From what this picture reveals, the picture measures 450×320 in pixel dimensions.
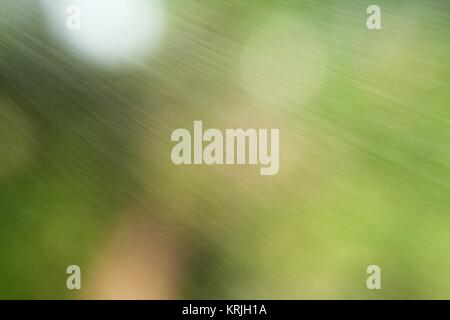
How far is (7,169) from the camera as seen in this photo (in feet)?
5.39

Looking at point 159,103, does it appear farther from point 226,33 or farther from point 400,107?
point 400,107

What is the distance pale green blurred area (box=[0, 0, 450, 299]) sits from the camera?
1.62 m

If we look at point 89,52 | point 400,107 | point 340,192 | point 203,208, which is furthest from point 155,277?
point 400,107

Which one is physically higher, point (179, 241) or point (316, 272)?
point (179, 241)

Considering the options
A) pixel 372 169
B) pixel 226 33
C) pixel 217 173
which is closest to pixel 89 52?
pixel 226 33

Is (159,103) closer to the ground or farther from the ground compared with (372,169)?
farther from the ground

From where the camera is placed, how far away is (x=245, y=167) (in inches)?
64.5

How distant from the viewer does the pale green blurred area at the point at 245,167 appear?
63.7 inches

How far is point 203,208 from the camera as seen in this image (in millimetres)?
1631

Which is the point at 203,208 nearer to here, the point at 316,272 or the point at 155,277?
the point at 155,277

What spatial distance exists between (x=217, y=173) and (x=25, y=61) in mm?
731

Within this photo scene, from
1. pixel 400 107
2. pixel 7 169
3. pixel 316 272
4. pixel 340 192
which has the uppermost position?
pixel 400 107

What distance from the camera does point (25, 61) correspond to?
1.64 meters

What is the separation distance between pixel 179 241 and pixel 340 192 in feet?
1.80
